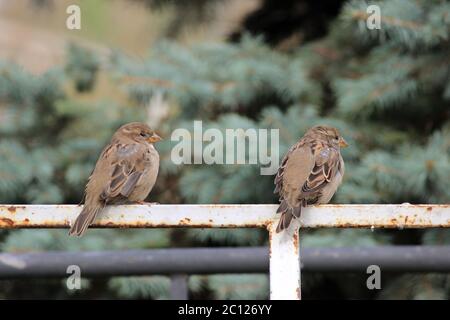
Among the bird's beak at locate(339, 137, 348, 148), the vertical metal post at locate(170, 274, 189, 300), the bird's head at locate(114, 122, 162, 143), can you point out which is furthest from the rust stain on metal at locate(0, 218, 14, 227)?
Result: the bird's beak at locate(339, 137, 348, 148)

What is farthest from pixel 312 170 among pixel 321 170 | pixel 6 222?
pixel 6 222

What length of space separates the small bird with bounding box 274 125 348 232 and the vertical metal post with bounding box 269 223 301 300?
1.18 metres

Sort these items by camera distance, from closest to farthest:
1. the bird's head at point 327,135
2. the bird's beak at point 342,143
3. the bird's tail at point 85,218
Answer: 1. the bird's tail at point 85,218
2. the bird's head at point 327,135
3. the bird's beak at point 342,143

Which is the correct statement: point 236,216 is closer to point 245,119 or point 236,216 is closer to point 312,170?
point 312,170

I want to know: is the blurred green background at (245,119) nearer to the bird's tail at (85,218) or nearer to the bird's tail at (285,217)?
the bird's tail at (85,218)

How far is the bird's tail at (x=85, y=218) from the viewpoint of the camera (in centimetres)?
282

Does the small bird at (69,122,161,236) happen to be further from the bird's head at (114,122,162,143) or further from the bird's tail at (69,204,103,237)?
the bird's tail at (69,204,103,237)

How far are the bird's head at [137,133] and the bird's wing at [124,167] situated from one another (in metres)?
0.11

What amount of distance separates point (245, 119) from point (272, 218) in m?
2.58

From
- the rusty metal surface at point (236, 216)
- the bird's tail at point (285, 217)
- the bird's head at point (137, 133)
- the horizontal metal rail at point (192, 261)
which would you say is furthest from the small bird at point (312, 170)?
the rusty metal surface at point (236, 216)

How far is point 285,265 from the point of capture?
2.45 m

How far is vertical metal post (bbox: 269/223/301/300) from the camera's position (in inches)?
95.1
